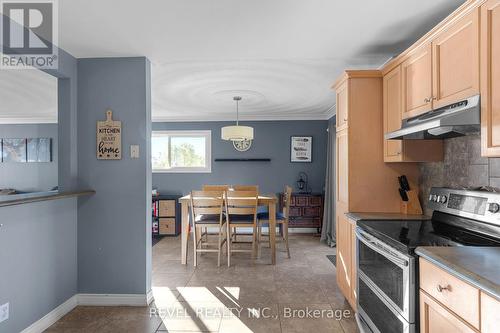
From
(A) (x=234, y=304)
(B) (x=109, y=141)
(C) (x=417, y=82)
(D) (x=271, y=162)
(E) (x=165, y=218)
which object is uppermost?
(C) (x=417, y=82)

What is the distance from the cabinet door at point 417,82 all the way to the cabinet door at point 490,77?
0.43 meters

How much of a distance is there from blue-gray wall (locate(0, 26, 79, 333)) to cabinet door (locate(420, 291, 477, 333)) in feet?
8.14

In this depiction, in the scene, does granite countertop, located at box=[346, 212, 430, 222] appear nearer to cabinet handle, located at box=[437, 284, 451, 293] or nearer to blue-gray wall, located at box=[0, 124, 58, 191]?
cabinet handle, located at box=[437, 284, 451, 293]

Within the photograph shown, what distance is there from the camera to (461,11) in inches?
58.1

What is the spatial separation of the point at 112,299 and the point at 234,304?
1111 millimetres

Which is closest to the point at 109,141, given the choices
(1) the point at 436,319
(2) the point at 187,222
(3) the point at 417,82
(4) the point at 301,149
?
(2) the point at 187,222

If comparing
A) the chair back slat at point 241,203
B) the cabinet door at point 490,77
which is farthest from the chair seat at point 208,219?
the cabinet door at point 490,77

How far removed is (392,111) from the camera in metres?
2.19

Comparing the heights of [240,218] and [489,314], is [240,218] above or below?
below

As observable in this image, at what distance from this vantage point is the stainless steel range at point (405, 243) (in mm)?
1420

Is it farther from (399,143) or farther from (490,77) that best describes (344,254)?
(490,77)

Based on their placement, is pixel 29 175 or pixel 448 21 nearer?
pixel 448 21

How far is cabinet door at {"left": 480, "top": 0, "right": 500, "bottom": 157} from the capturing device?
1262 millimetres

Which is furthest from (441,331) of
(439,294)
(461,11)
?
(461,11)
